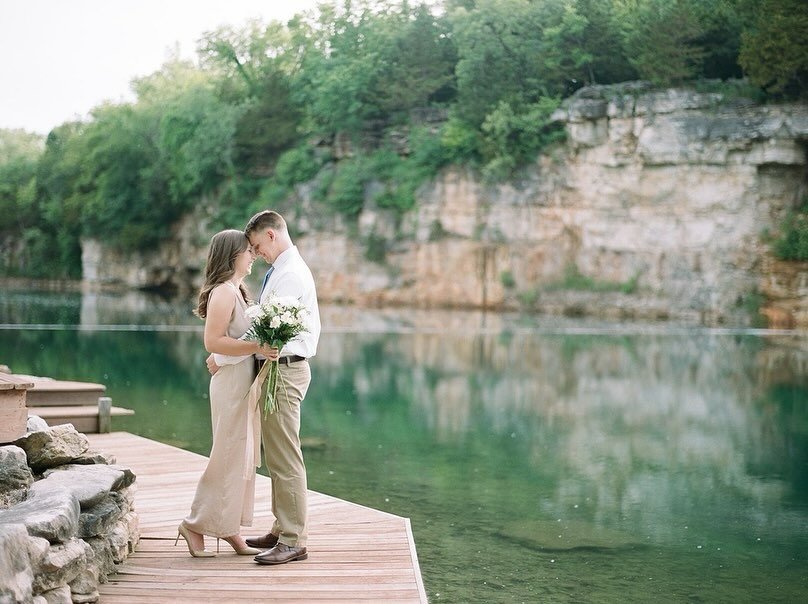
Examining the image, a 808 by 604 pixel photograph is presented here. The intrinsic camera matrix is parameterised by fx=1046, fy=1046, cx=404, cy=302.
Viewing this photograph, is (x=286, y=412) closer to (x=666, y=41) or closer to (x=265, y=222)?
(x=265, y=222)

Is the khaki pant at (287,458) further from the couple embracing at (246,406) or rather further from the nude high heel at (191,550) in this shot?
the nude high heel at (191,550)

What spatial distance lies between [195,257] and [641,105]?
2999cm

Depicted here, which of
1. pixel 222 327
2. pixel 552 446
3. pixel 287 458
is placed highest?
pixel 222 327

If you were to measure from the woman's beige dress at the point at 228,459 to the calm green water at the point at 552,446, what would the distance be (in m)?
2.10

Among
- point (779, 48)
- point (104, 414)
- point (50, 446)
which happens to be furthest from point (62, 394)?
point (779, 48)

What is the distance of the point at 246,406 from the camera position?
6.37m

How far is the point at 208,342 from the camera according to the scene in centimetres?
629

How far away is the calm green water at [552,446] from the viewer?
28.2ft

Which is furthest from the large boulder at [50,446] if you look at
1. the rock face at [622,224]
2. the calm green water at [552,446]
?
the rock face at [622,224]

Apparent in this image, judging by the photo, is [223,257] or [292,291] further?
[223,257]

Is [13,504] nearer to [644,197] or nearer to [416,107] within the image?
[644,197]

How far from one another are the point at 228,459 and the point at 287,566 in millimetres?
735

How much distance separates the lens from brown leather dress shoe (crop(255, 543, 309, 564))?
6.19 meters

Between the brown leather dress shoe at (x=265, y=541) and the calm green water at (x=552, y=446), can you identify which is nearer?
the brown leather dress shoe at (x=265, y=541)
